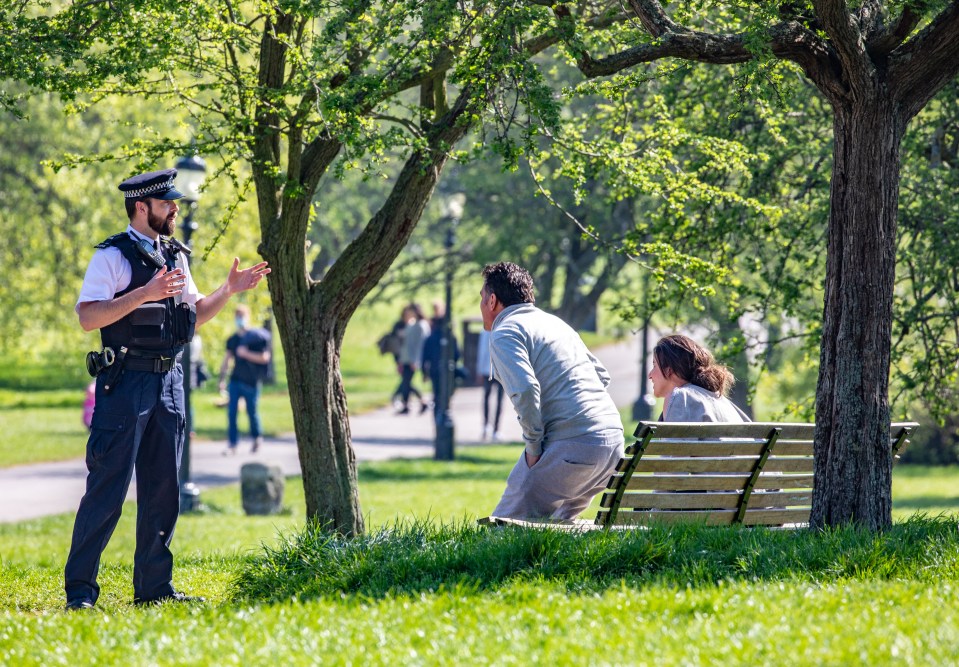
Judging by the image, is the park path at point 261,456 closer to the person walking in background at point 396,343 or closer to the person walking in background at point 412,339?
the person walking in background at point 396,343

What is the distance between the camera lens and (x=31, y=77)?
22.3 feet

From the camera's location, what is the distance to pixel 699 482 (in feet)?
20.7

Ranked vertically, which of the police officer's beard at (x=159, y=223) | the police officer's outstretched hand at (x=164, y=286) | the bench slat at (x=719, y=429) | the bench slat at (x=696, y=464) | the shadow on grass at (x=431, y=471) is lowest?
the shadow on grass at (x=431, y=471)

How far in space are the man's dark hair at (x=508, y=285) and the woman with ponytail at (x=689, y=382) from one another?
888mm

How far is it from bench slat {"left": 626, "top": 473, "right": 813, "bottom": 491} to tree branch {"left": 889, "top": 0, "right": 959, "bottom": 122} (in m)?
2.06

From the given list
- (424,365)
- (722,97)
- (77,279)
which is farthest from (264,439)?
(722,97)

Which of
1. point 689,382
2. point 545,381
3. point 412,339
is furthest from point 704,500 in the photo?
point 412,339

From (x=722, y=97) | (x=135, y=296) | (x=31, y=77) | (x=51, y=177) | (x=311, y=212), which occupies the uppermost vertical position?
(x=51, y=177)

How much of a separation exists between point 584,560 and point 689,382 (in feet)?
5.77

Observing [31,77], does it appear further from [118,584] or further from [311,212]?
[118,584]

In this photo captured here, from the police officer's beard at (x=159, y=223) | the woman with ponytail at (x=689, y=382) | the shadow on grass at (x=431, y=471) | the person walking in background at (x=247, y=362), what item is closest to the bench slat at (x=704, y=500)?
the woman with ponytail at (x=689, y=382)

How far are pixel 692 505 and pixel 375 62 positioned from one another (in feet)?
10.5

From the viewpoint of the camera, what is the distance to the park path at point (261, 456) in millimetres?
14859

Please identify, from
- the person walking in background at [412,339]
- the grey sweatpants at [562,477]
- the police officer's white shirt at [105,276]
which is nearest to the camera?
the police officer's white shirt at [105,276]
